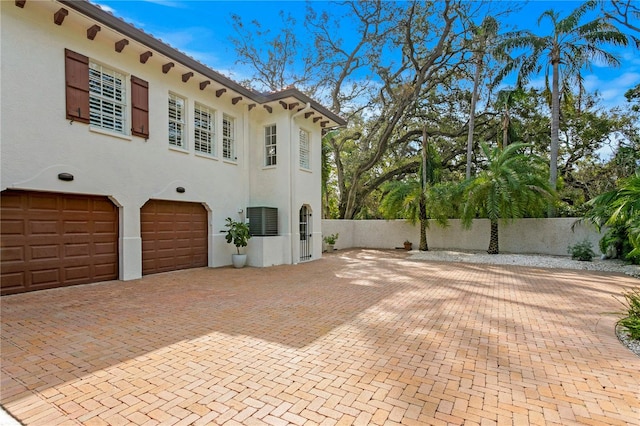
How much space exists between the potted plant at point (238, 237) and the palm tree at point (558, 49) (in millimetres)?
13610

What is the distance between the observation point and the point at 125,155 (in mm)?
8375

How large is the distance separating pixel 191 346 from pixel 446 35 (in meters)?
19.4

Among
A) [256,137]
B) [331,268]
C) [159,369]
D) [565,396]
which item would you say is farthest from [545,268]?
[159,369]

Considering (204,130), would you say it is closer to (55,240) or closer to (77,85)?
(77,85)

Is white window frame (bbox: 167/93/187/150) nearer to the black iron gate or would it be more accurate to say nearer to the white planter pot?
the white planter pot

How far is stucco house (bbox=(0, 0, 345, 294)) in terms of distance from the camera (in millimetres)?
6641

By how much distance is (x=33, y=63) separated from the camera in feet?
22.1

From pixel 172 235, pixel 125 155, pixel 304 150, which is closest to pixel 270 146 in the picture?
pixel 304 150

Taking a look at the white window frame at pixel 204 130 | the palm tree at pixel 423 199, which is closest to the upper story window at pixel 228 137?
the white window frame at pixel 204 130

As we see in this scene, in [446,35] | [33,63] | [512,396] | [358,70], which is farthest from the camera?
[358,70]

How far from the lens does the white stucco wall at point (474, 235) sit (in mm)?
14883

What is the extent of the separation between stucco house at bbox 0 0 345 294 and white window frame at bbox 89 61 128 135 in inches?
1.1

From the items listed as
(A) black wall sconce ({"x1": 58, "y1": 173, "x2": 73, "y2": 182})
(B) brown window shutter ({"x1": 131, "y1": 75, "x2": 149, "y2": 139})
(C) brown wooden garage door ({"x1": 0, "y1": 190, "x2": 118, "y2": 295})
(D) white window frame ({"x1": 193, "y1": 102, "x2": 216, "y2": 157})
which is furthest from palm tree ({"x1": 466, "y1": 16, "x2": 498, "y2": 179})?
(A) black wall sconce ({"x1": 58, "y1": 173, "x2": 73, "y2": 182})

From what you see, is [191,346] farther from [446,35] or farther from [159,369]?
[446,35]
